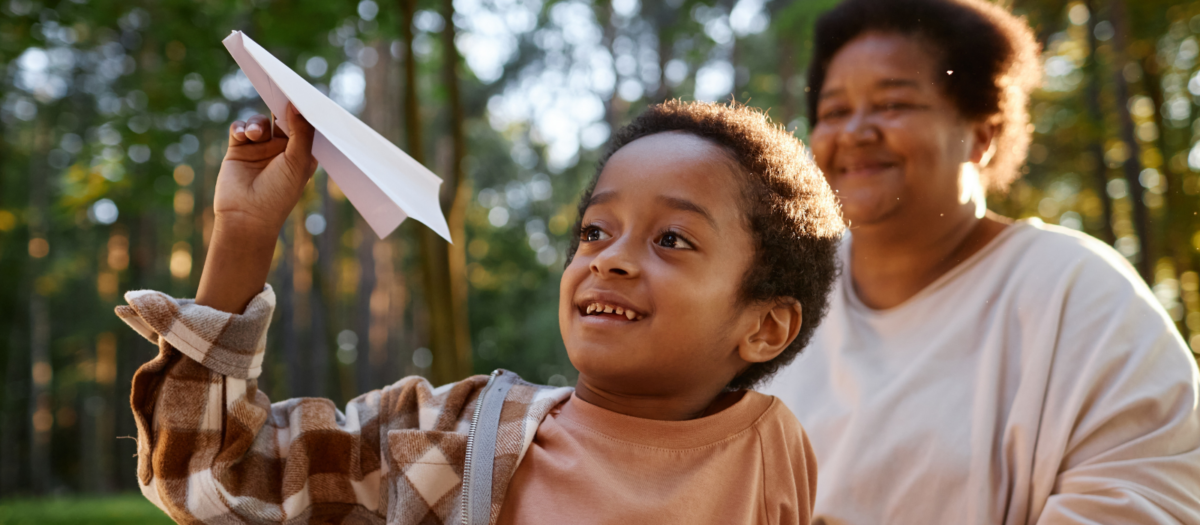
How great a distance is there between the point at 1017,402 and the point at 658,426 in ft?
2.97

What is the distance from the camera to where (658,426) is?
1613 millimetres

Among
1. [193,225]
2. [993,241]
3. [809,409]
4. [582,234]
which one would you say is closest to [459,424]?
[582,234]

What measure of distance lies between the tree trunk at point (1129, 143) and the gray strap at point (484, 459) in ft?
18.8

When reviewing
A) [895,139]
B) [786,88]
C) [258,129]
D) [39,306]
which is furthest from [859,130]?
[39,306]

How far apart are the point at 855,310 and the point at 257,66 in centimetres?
183

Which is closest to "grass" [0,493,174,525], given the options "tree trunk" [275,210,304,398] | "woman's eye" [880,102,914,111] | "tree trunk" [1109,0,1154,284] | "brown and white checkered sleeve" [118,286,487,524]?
"tree trunk" [275,210,304,398]

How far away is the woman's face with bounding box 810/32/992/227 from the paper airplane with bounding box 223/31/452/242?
129cm

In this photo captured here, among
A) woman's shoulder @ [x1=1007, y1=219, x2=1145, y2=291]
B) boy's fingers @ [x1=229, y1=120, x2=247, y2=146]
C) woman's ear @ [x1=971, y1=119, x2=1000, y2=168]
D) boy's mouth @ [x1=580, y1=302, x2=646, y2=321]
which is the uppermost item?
woman's ear @ [x1=971, y1=119, x2=1000, y2=168]

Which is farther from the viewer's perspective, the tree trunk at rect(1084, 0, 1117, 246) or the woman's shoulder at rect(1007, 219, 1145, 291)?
the tree trunk at rect(1084, 0, 1117, 246)

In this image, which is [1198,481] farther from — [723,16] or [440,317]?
[723,16]

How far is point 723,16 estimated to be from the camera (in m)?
14.2

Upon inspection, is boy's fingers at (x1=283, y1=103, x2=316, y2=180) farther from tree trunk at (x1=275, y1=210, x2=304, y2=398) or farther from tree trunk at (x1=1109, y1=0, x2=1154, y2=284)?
tree trunk at (x1=275, y1=210, x2=304, y2=398)

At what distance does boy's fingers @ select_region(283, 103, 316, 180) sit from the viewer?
4.88 ft

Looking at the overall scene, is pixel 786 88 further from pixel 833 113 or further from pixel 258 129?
pixel 258 129
